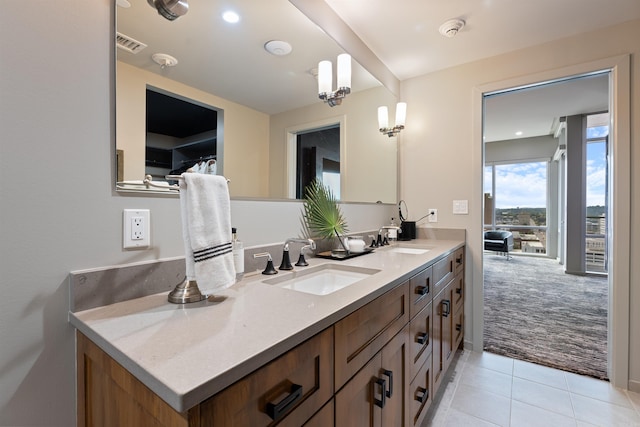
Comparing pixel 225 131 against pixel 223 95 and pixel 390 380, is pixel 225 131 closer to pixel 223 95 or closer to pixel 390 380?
pixel 223 95

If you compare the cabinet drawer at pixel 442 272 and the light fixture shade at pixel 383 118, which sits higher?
the light fixture shade at pixel 383 118

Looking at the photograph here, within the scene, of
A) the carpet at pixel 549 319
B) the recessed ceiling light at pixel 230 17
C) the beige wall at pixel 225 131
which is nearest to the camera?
the beige wall at pixel 225 131

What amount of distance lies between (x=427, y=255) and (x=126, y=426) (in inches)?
55.2

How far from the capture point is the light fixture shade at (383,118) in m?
2.32

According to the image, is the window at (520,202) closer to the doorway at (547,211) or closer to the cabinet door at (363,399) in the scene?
the doorway at (547,211)

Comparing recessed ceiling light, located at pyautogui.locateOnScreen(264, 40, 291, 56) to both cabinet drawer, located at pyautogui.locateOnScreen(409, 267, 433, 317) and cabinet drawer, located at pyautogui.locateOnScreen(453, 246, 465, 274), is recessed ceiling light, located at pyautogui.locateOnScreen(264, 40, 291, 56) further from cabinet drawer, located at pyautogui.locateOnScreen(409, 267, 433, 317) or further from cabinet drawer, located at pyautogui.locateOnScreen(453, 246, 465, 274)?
cabinet drawer, located at pyautogui.locateOnScreen(453, 246, 465, 274)

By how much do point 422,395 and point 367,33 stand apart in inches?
83.8

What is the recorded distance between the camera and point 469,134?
233cm

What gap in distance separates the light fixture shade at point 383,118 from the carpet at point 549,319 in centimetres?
193

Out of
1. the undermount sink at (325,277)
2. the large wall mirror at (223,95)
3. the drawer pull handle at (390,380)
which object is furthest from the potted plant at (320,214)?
the drawer pull handle at (390,380)

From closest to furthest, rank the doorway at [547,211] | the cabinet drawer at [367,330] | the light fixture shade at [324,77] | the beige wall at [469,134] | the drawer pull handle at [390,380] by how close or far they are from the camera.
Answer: the cabinet drawer at [367,330], the drawer pull handle at [390,380], the light fixture shade at [324,77], the beige wall at [469,134], the doorway at [547,211]

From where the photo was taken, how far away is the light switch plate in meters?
2.34

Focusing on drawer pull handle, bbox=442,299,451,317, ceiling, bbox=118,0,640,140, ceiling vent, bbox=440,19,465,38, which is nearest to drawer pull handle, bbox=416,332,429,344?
drawer pull handle, bbox=442,299,451,317

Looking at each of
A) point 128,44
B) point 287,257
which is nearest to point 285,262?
point 287,257
